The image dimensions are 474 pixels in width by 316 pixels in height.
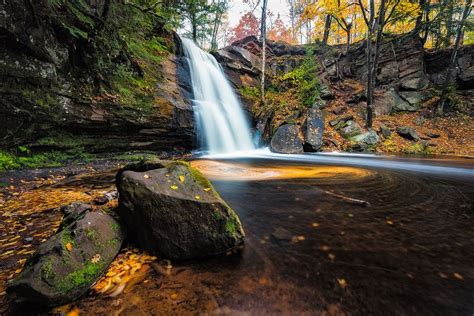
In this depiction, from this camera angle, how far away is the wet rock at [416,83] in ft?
53.4

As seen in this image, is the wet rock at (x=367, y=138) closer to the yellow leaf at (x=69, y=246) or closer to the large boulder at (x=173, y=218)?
the large boulder at (x=173, y=218)

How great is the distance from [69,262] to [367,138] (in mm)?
14264

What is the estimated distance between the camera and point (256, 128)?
46.9 ft

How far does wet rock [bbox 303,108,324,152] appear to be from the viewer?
498 inches

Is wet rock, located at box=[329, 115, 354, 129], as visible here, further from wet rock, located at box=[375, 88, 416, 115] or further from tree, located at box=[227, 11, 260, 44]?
tree, located at box=[227, 11, 260, 44]

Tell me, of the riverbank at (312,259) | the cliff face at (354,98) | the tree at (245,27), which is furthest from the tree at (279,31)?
the riverbank at (312,259)

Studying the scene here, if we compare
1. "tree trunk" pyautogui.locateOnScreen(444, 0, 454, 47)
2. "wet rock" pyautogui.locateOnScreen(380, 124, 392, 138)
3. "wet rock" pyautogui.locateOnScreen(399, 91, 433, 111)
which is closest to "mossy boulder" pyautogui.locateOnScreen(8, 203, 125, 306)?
"wet rock" pyautogui.locateOnScreen(380, 124, 392, 138)

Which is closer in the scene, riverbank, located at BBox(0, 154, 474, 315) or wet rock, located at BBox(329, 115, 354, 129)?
riverbank, located at BBox(0, 154, 474, 315)

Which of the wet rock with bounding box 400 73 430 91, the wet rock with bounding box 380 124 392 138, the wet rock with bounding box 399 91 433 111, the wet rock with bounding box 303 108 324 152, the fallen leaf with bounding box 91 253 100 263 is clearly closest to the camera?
the fallen leaf with bounding box 91 253 100 263

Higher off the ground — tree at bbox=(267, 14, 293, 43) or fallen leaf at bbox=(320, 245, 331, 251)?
tree at bbox=(267, 14, 293, 43)

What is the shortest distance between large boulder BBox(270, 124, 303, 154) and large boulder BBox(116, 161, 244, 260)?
10.1 m

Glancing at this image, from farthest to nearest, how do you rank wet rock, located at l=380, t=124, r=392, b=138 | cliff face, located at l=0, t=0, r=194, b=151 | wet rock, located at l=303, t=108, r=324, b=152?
wet rock, located at l=380, t=124, r=392, b=138 → wet rock, located at l=303, t=108, r=324, b=152 → cliff face, located at l=0, t=0, r=194, b=151

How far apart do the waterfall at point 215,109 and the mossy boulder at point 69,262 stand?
30.0 ft

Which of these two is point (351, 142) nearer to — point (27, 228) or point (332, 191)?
point (332, 191)
